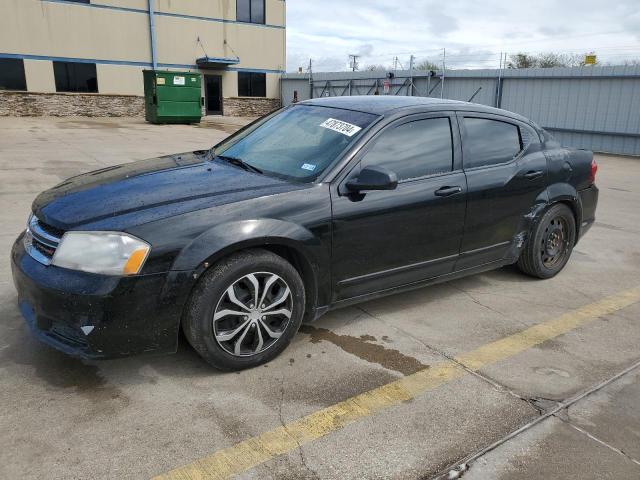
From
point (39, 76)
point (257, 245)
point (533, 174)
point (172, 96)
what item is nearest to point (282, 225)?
point (257, 245)

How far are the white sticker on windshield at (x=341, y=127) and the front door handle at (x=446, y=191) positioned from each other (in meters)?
0.74

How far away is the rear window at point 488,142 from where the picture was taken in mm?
4113

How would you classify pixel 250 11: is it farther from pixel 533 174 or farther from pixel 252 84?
pixel 533 174

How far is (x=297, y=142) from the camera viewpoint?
150 inches

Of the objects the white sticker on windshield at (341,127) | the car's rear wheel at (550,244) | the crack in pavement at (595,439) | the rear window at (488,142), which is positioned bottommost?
the crack in pavement at (595,439)

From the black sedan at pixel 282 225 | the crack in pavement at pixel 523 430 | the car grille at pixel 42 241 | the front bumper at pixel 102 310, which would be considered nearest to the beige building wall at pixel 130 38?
the black sedan at pixel 282 225

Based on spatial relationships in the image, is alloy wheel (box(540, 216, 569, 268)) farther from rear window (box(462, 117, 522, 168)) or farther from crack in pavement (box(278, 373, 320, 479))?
crack in pavement (box(278, 373, 320, 479))

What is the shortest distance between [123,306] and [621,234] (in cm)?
630

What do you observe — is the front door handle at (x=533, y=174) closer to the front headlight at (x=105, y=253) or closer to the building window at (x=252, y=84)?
the front headlight at (x=105, y=253)

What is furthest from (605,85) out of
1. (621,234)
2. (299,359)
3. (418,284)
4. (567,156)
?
(299,359)

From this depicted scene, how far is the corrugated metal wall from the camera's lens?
52.7 feet

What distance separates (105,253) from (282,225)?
963 millimetres

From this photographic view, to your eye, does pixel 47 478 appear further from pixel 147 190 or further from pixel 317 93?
pixel 317 93

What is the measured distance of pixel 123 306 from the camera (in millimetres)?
2695
